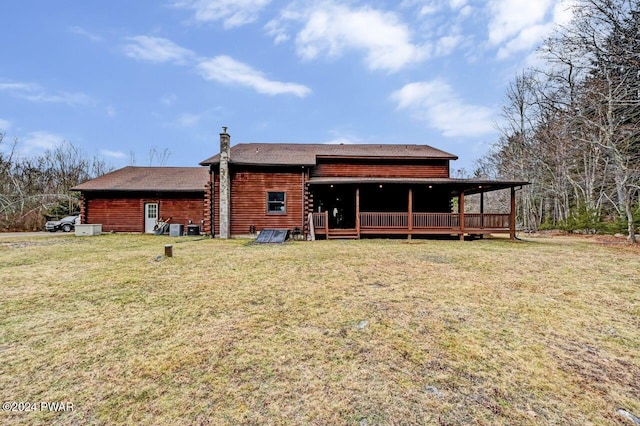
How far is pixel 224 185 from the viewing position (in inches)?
586

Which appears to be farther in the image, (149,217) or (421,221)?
(149,217)

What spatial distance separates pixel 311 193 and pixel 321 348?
12540 mm

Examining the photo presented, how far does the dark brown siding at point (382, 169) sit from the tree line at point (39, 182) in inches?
875

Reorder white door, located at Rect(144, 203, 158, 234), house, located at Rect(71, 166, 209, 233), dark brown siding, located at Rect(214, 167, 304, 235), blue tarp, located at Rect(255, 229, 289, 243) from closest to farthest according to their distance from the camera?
blue tarp, located at Rect(255, 229, 289, 243)
dark brown siding, located at Rect(214, 167, 304, 235)
house, located at Rect(71, 166, 209, 233)
white door, located at Rect(144, 203, 158, 234)

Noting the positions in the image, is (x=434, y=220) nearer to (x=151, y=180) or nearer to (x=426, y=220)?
(x=426, y=220)

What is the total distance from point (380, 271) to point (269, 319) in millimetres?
3610

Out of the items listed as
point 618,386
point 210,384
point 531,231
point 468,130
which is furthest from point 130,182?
point 468,130

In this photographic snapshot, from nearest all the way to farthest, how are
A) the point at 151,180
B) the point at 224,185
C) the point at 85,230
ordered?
the point at 224,185
the point at 85,230
the point at 151,180

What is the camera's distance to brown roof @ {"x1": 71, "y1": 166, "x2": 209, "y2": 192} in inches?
729

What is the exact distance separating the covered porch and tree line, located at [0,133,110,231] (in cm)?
2223

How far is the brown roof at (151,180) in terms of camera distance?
1852cm

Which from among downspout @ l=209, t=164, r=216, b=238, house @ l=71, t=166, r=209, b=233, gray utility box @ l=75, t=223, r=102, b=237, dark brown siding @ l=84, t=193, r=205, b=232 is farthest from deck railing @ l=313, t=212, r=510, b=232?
gray utility box @ l=75, t=223, r=102, b=237

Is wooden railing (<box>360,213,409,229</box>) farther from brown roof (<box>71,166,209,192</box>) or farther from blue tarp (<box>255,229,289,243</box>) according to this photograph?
A: brown roof (<box>71,166,209,192</box>)

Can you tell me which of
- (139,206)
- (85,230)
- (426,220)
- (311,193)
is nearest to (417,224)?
(426,220)
